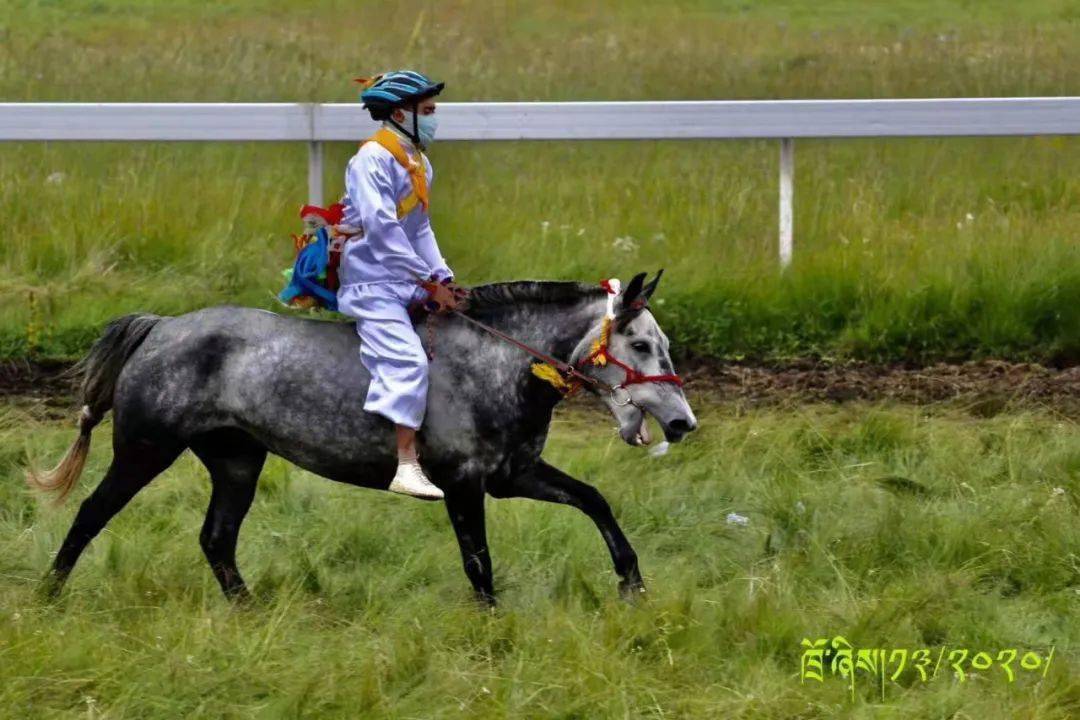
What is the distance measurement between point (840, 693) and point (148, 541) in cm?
308

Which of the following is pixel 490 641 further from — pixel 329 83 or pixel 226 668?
pixel 329 83

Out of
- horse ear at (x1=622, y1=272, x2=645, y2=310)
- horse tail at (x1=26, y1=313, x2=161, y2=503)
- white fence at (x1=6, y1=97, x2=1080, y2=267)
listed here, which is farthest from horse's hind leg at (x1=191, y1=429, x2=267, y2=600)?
white fence at (x1=6, y1=97, x2=1080, y2=267)

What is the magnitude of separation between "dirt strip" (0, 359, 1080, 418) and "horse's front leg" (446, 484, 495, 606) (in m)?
3.10

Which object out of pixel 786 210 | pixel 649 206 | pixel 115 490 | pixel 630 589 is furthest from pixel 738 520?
pixel 649 206

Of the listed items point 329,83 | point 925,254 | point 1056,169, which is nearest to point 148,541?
point 925,254

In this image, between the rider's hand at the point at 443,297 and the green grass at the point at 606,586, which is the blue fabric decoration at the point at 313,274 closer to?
the rider's hand at the point at 443,297

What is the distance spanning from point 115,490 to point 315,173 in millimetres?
4410

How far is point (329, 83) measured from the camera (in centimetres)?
1659

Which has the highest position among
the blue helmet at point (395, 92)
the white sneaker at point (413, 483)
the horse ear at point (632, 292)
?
the blue helmet at point (395, 92)

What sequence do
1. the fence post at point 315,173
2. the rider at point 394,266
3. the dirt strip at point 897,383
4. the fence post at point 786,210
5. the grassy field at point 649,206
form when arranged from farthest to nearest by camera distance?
1. the fence post at point 786,210
2. the fence post at point 315,173
3. the grassy field at point 649,206
4. the dirt strip at point 897,383
5. the rider at point 394,266

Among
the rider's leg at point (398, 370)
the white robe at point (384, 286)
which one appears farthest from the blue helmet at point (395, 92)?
the rider's leg at point (398, 370)

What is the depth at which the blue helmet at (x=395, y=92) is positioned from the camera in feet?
21.8

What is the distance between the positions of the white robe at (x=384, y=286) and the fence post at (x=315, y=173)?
412 cm

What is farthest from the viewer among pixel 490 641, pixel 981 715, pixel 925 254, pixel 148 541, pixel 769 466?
pixel 925 254
